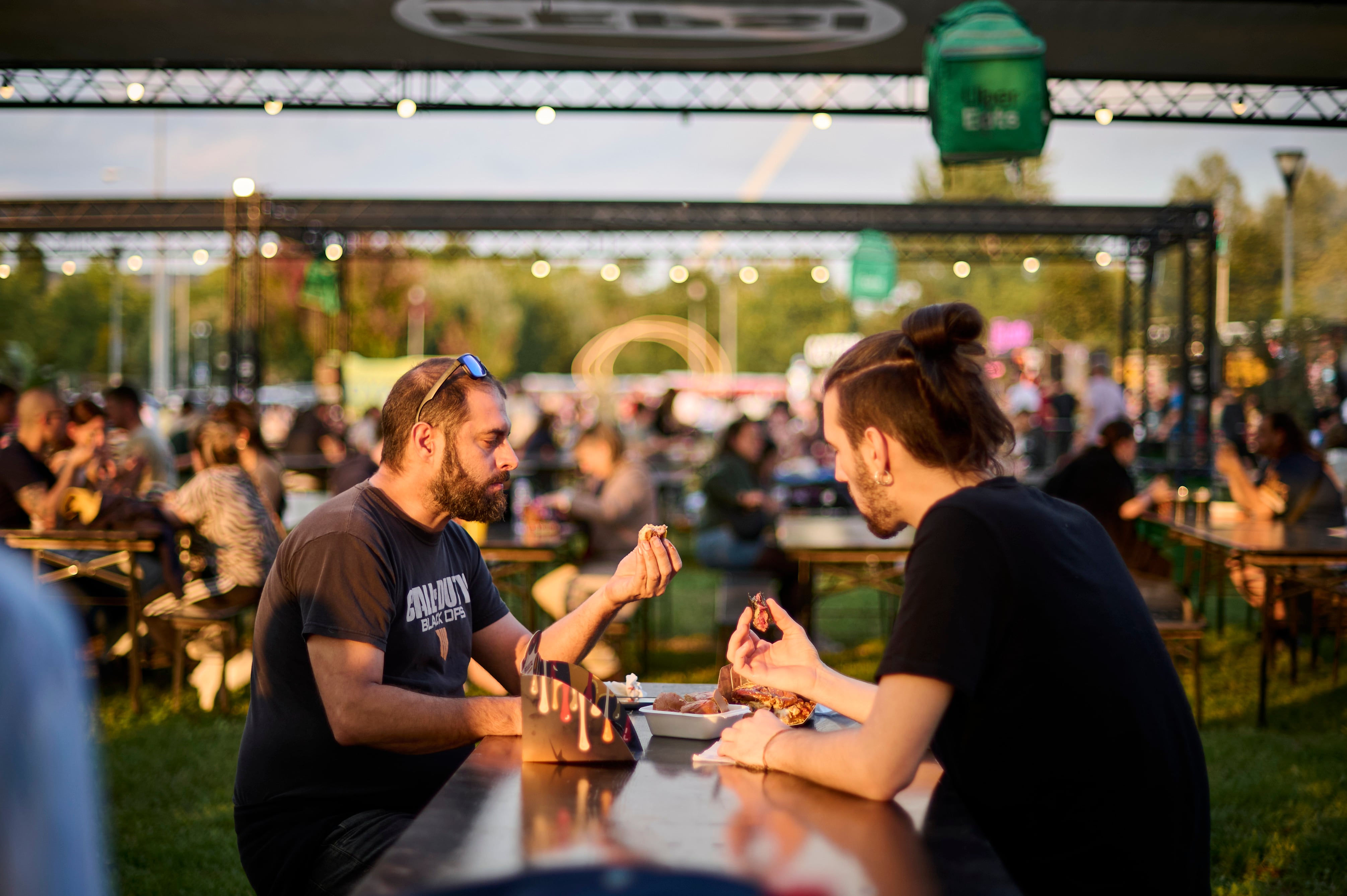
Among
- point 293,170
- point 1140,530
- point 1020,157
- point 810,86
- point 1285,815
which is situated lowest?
point 1285,815

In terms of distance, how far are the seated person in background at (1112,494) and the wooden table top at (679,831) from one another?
5229mm

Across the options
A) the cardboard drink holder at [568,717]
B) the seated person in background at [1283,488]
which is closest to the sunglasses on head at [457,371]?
the cardboard drink holder at [568,717]

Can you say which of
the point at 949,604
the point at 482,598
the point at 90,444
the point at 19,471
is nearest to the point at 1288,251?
the point at 90,444

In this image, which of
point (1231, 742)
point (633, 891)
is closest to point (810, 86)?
point (1231, 742)

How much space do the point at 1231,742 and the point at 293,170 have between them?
1611 inches

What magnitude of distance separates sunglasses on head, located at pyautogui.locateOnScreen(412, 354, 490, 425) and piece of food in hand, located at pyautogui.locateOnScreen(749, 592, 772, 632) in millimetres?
871

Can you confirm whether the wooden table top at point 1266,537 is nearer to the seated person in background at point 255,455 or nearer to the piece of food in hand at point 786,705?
the piece of food in hand at point 786,705

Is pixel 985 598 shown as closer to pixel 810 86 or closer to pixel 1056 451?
pixel 810 86

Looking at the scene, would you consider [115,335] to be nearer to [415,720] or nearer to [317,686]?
[317,686]

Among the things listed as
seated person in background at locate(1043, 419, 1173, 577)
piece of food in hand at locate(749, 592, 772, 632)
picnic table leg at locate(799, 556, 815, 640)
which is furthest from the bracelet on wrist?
seated person in background at locate(1043, 419, 1173, 577)

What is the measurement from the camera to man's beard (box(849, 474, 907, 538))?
1951 millimetres

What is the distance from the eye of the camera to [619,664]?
686 cm

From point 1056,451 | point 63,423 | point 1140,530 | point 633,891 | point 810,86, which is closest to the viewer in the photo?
point 633,891

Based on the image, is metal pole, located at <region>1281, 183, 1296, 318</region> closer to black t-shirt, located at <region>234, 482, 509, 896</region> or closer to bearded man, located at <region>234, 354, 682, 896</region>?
bearded man, located at <region>234, 354, 682, 896</region>
